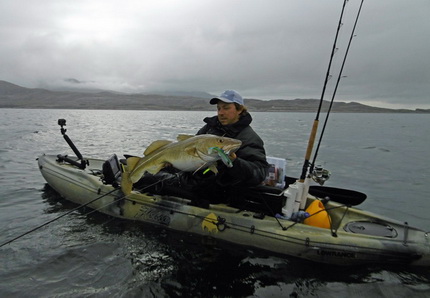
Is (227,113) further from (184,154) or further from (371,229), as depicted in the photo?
(371,229)

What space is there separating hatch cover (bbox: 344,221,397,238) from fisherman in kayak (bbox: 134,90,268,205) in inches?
77.8

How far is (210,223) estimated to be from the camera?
608cm

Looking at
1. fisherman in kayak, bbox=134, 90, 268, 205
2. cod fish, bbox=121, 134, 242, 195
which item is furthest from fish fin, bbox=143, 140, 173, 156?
fisherman in kayak, bbox=134, 90, 268, 205

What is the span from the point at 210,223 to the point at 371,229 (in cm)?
303

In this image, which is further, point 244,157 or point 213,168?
point 244,157

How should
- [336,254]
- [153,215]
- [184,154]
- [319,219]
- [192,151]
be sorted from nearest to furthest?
[192,151], [184,154], [336,254], [319,219], [153,215]

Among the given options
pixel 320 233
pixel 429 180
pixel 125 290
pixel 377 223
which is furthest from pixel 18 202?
pixel 429 180

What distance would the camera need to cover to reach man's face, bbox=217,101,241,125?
5905 mm

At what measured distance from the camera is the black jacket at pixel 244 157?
5012 mm

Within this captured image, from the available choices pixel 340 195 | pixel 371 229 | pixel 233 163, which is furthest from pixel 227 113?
pixel 371 229

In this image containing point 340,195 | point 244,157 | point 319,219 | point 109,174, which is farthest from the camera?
point 109,174

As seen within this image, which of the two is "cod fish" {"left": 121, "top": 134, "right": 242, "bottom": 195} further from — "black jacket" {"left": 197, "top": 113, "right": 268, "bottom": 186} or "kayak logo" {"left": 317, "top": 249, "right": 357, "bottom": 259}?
"kayak logo" {"left": 317, "top": 249, "right": 357, "bottom": 259}

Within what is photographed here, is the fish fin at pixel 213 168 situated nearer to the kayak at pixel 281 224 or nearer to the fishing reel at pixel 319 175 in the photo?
the kayak at pixel 281 224

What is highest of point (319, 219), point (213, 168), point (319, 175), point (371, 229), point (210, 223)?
point (213, 168)
